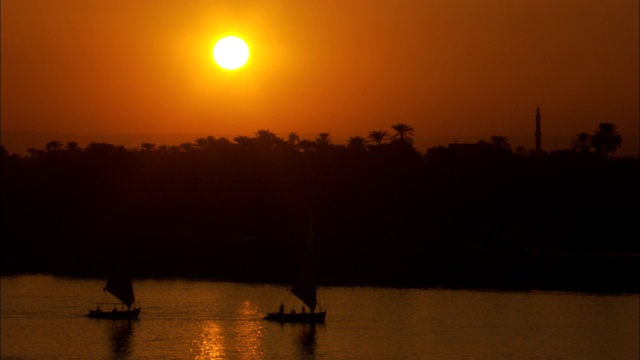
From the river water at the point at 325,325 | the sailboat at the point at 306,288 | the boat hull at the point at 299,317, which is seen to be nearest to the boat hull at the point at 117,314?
the river water at the point at 325,325

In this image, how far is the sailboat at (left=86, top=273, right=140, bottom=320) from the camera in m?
69.8

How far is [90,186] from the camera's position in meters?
129

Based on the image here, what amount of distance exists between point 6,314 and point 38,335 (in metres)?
6.93

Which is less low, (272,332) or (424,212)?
(424,212)

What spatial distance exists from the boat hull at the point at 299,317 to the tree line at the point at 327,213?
22809mm

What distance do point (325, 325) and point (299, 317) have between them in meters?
1.45

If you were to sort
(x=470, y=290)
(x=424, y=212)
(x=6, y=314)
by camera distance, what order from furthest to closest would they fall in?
1. (x=424, y=212)
2. (x=470, y=290)
3. (x=6, y=314)

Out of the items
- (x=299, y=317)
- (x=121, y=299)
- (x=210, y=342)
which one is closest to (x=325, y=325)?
(x=299, y=317)

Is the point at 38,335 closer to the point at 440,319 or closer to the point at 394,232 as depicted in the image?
the point at 440,319

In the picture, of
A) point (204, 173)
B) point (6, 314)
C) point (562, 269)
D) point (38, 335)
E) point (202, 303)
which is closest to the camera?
point (38, 335)

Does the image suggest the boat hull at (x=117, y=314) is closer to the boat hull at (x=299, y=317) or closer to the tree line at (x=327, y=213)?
the boat hull at (x=299, y=317)

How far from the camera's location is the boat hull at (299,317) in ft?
222

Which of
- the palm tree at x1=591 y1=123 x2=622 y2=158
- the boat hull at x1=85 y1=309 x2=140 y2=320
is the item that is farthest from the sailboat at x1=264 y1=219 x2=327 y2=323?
the palm tree at x1=591 y1=123 x2=622 y2=158

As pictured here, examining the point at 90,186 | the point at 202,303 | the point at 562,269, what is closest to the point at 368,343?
the point at 202,303
